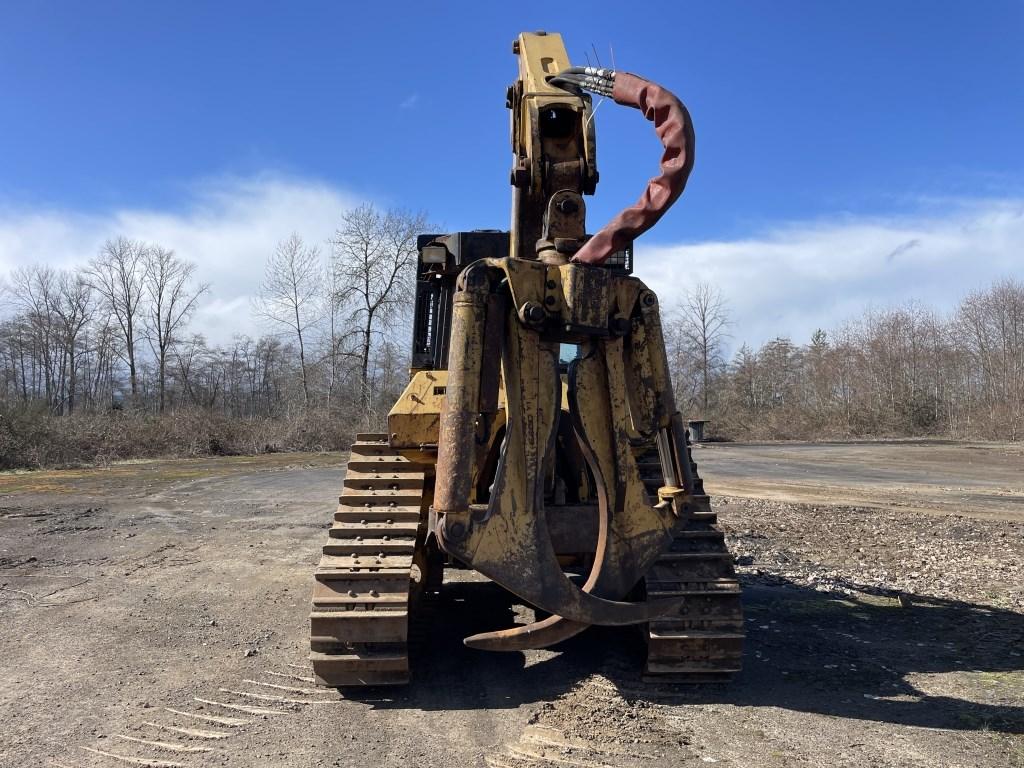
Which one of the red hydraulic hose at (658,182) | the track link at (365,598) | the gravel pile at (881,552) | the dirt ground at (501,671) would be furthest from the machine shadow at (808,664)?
A: the red hydraulic hose at (658,182)

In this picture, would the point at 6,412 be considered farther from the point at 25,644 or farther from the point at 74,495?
the point at 25,644

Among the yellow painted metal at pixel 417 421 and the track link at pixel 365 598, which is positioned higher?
the yellow painted metal at pixel 417 421

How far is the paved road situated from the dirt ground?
3.12 metres

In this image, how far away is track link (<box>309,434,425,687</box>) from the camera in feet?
13.4

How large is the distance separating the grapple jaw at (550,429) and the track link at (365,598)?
122cm

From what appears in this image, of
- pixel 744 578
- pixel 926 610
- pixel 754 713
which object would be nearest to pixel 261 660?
pixel 754 713

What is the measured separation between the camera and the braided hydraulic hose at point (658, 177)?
10.3 feet

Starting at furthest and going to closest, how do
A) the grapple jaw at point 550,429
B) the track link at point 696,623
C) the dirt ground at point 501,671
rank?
the track link at point 696,623
the dirt ground at point 501,671
the grapple jaw at point 550,429

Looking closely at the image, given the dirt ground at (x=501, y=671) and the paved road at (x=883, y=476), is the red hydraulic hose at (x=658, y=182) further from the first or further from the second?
the paved road at (x=883, y=476)

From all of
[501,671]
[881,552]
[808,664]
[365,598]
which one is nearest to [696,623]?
[808,664]

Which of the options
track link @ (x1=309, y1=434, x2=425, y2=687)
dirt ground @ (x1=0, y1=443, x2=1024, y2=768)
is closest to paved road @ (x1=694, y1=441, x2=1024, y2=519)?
dirt ground @ (x1=0, y1=443, x2=1024, y2=768)

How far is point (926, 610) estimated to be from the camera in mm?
6020

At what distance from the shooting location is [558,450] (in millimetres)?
4164

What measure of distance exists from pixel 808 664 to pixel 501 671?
1.96 metres
